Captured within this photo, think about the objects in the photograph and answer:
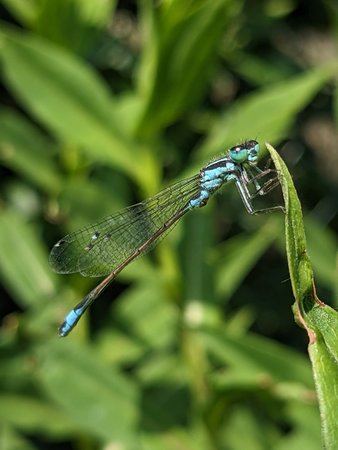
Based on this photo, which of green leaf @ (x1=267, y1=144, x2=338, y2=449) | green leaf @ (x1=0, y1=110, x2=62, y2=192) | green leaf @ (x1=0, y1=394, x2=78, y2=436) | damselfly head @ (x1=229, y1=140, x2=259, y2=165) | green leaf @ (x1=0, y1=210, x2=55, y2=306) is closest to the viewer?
green leaf @ (x1=267, y1=144, x2=338, y2=449)

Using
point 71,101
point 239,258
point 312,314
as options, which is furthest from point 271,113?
point 312,314

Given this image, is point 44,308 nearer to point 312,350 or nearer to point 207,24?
point 207,24

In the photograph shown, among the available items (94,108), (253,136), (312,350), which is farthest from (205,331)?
(312,350)

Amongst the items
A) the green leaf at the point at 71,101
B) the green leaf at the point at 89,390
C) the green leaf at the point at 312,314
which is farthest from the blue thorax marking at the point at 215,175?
the green leaf at the point at 312,314

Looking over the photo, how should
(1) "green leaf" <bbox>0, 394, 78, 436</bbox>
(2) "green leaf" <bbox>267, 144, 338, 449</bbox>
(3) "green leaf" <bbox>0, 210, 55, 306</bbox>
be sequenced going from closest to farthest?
(2) "green leaf" <bbox>267, 144, 338, 449</bbox>
(1) "green leaf" <bbox>0, 394, 78, 436</bbox>
(3) "green leaf" <bbox>0, 210, 55, 306</bbox>

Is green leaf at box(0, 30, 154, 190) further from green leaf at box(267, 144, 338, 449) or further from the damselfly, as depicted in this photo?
green leaf at box(267, 144, 338, 449)

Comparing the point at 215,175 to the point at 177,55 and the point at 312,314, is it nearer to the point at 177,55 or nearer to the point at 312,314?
the point at 177,55

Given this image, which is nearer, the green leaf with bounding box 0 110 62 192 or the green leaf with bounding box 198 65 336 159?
the green leaf with bounding box 198 65 336 159

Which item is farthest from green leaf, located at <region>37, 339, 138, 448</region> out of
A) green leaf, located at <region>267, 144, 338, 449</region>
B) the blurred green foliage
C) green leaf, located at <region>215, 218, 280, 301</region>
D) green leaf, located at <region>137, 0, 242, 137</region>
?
green leaf, located at <region>267, 144, 338, 449</region>
